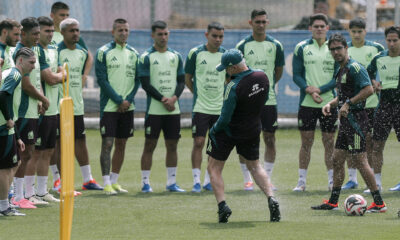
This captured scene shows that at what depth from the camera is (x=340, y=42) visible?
10.1 meters

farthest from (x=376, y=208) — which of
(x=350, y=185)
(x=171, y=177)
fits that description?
(x=171, y=177)

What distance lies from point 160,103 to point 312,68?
2363mm

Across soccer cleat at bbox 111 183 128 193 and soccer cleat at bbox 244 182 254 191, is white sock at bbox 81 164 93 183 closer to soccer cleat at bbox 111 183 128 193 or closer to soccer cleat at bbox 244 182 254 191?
soccer cleat at bbox 111 183 128 193

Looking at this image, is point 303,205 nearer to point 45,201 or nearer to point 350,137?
point 350,137

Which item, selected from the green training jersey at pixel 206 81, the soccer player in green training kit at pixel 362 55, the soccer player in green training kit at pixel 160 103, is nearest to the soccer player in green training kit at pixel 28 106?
the soccer player in green training kit at pixel 160 103

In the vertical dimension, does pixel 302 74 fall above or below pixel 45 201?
above

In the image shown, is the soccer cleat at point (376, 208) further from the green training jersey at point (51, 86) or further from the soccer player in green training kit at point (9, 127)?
the green training jersey at point (51, 86)

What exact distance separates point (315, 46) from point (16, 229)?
225 inches

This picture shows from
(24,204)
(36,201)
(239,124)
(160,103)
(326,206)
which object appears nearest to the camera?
(239,124)

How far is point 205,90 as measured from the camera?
12.4 metres

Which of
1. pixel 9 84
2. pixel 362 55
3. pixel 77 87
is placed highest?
pixel 362 55

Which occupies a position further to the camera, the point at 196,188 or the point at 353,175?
the point at 353,175

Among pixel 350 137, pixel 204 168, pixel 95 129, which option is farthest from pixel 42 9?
pixel 350 137

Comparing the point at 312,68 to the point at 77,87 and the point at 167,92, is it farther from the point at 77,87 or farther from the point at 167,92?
the point at 77,87
